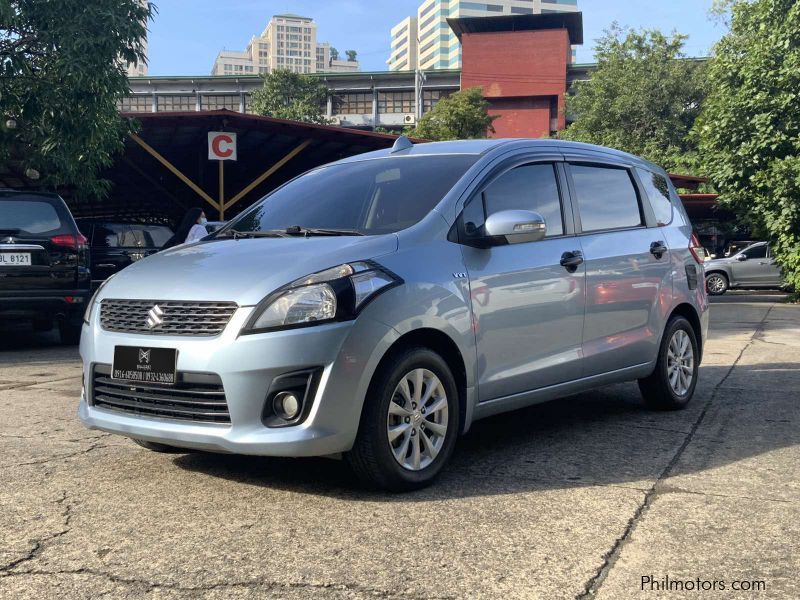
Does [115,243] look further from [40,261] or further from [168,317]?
→ [168,317]

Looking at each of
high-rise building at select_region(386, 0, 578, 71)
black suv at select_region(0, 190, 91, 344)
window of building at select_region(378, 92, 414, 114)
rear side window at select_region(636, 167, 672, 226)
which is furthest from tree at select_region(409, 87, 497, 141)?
high-rise building at select_region(386, 0, 578, 71)

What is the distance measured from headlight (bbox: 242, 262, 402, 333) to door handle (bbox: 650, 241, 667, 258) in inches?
106

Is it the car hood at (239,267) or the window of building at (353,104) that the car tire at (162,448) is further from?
the window of building at (353,104)

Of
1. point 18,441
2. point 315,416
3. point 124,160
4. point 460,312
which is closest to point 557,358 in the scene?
point 460,312

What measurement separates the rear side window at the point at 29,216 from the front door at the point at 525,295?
5973 millimetres

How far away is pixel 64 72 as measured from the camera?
1111cm

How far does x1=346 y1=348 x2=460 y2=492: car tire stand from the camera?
3652 mm

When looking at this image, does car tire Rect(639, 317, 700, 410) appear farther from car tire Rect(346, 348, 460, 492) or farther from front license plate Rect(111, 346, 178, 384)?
front license plate Rect(111, 346, 178, 384)

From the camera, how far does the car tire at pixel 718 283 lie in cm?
2428

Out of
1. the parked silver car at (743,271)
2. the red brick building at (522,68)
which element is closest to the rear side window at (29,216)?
the parked silver car at (743,271)

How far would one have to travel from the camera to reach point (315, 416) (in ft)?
11.5

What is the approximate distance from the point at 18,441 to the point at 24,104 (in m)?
7.93

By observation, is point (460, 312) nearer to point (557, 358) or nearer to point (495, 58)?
point (557, 358)

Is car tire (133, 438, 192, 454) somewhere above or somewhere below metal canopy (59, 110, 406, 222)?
below
